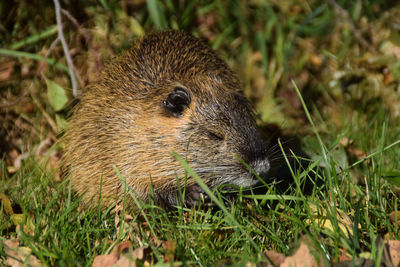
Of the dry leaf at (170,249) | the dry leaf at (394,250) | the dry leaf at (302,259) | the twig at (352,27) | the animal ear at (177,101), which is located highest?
the twig at (352,27)

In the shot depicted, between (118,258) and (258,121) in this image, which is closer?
(118,258)

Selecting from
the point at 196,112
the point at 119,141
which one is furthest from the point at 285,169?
the point at 119,141

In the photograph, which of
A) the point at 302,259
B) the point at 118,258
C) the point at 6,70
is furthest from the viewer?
the point at 6,70

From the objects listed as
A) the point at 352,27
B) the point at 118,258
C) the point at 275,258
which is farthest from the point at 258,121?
the point at 118,258

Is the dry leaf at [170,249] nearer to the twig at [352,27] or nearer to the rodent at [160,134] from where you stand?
the rodent at [160,134]

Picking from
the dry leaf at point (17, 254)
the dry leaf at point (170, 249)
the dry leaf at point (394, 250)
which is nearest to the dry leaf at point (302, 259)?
the dry leaf at point (394, 250)

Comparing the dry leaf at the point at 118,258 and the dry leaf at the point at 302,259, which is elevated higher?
the dry leaf at the point at 118,258

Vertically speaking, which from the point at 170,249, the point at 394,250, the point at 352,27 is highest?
the point at 352,27

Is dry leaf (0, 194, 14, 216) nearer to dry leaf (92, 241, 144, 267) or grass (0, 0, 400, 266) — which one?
grass (0, 0, 400, 266)

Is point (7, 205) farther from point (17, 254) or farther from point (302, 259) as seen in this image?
point (302, 259)

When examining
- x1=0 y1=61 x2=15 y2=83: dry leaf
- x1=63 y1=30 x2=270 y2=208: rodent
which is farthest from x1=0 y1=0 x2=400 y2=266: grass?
x1=63 y1=30 x2=270 y2=208: rodent
